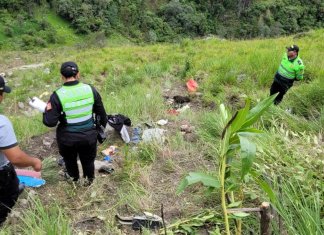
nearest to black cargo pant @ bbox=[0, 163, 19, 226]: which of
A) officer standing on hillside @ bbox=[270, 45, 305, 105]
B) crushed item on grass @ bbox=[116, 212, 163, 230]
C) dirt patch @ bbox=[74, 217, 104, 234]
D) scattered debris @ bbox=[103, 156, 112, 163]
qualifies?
dirt patch @ bbox=[74, 217, 104, 234]

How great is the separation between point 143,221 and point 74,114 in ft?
4.17

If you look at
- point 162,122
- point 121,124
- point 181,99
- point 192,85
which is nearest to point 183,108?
point 181,99

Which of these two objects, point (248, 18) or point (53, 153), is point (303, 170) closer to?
point (53, 153)

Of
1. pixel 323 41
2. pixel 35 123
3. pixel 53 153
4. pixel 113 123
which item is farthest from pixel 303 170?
pixel 323 41

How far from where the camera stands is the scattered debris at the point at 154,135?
474 cm

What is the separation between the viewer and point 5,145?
296 cm

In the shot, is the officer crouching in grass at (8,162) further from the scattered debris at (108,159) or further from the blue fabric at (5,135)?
the scattered debris at (108,159)

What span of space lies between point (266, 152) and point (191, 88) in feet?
15.8

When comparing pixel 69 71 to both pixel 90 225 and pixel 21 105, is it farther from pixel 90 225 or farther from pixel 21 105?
pixel 21 105

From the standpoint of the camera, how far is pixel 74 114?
3.72 metres

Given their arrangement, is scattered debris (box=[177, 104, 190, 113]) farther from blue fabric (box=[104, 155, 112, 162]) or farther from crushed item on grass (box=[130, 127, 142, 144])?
blue fabric (box=[104, 155, 112, 162])

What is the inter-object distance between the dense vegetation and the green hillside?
39.9 m

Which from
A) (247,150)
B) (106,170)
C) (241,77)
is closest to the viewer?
(247,150)

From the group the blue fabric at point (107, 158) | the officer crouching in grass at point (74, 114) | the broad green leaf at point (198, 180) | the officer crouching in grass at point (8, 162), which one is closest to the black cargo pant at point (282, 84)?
the blue fabric at point (107, 158)
